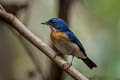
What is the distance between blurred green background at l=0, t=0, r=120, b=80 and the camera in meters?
4.07

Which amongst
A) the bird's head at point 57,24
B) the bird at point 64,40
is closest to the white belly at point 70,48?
the bird at point 64,40

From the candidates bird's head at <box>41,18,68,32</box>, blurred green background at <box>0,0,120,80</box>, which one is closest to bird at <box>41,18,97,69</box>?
bird's head at <box>41,18,68,32</box>

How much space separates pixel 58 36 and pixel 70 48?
6.0 inches

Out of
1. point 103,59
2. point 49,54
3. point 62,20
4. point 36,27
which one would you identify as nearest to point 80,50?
point 62,20

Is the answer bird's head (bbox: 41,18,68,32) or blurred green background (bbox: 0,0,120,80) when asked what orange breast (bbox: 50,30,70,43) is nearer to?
bird's head (bbox: 41,18,68,32)

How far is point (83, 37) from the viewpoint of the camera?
4848 mm

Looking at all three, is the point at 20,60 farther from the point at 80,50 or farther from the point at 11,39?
the point at 80,50

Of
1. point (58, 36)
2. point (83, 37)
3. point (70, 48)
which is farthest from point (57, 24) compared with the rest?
point (83, 37)

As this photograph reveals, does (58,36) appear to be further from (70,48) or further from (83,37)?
(83,37)

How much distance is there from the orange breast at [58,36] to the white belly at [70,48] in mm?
38

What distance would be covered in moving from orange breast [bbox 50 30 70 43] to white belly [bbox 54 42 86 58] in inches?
1.5

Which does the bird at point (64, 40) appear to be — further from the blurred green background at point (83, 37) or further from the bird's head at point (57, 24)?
the blurred green background at point (83, 37)

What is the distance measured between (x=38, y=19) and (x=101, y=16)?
864 millimetres

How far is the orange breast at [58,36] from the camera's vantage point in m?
3.37
